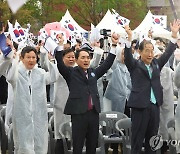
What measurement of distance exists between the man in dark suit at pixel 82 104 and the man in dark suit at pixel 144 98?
0.48 meters

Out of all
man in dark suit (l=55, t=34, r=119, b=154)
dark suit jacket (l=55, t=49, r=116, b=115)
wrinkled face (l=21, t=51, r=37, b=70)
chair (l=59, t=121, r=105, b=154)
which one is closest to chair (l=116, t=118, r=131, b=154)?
chair (l=59, t=121, r=105, b=154)

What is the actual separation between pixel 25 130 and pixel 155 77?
1760 mm

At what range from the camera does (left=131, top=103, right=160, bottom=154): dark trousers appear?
5.57m

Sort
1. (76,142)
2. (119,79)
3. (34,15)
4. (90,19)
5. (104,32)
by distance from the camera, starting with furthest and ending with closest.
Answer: (90,19) → (34,15) → (104,32) → (119,79) → (76,142)

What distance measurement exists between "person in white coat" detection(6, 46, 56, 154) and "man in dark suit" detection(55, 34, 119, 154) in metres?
0.47

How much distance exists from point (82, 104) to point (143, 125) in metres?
0.80

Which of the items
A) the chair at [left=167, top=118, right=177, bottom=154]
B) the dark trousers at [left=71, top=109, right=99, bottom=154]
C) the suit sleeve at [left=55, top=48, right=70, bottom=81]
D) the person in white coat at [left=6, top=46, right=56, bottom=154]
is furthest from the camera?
the chair at [left=167, top=118, right=177, bottom=154]

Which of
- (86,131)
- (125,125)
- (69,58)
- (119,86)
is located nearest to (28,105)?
(86,131)

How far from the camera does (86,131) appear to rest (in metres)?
5.50

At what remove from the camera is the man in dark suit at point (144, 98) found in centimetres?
558

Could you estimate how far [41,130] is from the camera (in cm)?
594

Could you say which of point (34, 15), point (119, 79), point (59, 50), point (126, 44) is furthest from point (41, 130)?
point (34, 15)

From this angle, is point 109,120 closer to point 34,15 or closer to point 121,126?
point 121,126

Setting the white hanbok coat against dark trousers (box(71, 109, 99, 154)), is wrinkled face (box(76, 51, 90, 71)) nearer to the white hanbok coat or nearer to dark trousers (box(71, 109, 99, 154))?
dark trousers (box(71, 109, 99, 154))
